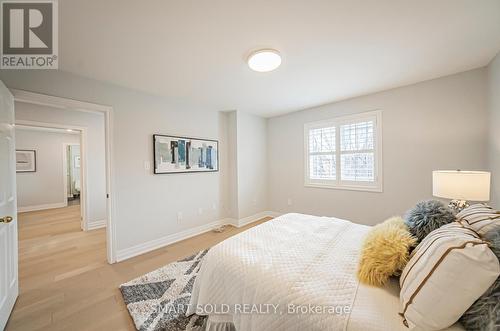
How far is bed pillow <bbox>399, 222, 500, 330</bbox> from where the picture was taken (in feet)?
2.30

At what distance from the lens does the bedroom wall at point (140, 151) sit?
7.57 ft

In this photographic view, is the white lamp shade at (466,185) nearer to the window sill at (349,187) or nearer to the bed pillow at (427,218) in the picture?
the bed pillow at (427,218)

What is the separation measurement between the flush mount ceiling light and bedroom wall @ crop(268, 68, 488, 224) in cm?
207

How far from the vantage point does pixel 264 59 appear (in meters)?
1.97

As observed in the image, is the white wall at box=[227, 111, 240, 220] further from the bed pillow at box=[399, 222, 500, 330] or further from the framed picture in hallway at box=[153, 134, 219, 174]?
the bed pillow at box=[399, 222, 500, 330]

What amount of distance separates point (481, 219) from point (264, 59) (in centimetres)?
197

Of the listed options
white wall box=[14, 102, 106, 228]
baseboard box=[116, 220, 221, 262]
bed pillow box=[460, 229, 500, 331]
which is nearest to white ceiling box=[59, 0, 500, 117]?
bed pillow box=[460, 229, 500, 331]

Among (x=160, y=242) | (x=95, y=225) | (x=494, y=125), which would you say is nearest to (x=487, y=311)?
(x=494, y=125)

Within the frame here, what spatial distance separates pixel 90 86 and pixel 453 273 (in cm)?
357

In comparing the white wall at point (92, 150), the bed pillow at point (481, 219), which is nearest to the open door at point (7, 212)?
the white wall at point (92, 150)

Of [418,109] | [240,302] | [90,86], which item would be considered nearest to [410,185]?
[418,109]

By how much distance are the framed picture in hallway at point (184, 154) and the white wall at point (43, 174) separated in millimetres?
4995

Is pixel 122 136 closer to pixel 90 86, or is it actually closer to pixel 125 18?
pixel 90 86

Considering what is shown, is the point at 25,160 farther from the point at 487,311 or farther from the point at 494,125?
the point at 494,125
